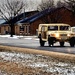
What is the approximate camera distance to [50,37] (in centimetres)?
2838

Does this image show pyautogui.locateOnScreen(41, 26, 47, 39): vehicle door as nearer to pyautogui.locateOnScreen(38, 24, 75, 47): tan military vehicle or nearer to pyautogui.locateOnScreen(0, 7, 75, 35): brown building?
pyautogui.locateOnScreen(38, 24, 75, 47): tan military vehicle

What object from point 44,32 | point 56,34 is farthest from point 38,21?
point 56,34

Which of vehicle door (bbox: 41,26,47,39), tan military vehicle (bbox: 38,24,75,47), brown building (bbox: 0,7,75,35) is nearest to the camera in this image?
tan military vehicle (bbox: 38,24,75,47)

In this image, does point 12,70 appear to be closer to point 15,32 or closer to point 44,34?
point 44,34

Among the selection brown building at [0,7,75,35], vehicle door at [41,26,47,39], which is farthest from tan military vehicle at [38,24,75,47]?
brown building at [0,7,75,35]

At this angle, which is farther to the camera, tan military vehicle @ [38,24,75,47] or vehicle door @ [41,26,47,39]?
vehicle door @ [41,26,47,39]

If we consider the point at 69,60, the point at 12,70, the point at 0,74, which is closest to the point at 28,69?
the point at 12,70

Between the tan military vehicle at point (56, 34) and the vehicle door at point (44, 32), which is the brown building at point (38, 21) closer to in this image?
the vehicle door at point (44, 32)

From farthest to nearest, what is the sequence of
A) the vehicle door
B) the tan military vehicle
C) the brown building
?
the brown building → the vehicle door → the tan military vehicle

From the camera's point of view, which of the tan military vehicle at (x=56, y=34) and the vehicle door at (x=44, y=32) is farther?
the vehicle door at (x=44, y=32)

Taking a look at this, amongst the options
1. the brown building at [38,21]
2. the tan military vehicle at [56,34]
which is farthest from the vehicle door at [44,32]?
the brown building at [38,21]

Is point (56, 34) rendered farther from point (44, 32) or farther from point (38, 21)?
point (38, 21)

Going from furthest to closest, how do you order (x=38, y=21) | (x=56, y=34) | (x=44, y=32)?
(x=38, y=21)
(x=44, y=32)
(x=56, y=34)

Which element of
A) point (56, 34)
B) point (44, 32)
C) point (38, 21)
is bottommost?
point (56, 34)
